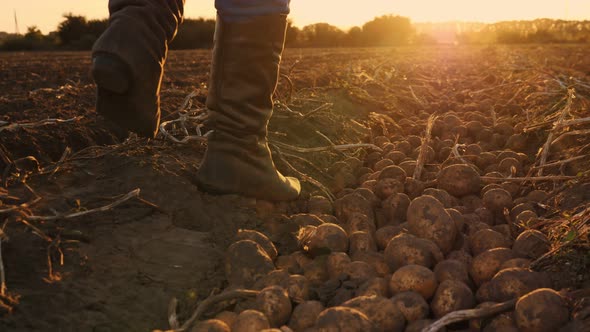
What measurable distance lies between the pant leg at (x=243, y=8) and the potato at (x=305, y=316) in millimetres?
1050

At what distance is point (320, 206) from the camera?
221cm

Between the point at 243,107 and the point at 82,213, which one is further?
the point at 243,107

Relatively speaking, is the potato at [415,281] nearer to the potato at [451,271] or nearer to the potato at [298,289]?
the potato at [451,271]

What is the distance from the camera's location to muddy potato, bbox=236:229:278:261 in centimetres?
176

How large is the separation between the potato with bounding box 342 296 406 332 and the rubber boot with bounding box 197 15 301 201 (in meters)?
0.83

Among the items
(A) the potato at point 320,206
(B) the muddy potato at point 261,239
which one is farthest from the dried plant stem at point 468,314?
(A) the potato at point 320,206

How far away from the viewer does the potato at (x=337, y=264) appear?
5.39ft

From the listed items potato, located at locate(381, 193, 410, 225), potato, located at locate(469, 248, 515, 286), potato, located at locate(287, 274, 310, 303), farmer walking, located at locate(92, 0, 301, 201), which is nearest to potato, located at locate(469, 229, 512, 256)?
potato, located at locate(469, 248, 515, 286)

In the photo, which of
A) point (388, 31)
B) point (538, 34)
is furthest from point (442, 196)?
point (388, 31)

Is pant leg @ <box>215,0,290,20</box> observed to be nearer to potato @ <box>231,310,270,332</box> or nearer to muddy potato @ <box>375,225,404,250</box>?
muddy potato @ <box>375,225,404,250</box>

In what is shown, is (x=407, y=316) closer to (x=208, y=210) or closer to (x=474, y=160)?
(x=208, y=210)

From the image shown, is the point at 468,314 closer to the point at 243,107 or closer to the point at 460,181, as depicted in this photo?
the point at 460,181

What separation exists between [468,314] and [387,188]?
3.22 feet

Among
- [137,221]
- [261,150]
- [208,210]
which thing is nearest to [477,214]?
[261,150]
